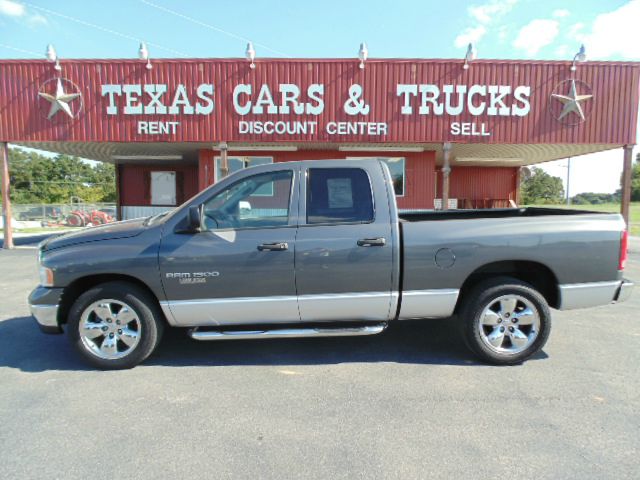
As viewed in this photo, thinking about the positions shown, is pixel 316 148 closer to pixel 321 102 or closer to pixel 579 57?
pixel 321 102

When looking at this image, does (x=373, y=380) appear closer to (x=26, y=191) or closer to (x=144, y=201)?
(x=144, y=201)

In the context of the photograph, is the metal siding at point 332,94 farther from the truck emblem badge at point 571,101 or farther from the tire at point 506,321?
the tire at point 506,321

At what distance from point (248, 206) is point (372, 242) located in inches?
49.1

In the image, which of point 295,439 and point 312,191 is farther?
point 312,191

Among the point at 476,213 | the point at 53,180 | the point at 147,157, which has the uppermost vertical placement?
the point at 53,180

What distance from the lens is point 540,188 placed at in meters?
72.9

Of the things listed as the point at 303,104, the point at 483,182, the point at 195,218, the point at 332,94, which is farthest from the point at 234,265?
the point at 483,182

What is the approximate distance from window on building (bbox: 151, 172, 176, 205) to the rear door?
16363mm

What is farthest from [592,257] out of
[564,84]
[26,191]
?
[26,191]

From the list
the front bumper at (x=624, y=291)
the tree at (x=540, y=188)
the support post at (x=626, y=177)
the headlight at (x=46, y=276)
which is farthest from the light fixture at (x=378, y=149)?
the tree at (x=540, y=188)

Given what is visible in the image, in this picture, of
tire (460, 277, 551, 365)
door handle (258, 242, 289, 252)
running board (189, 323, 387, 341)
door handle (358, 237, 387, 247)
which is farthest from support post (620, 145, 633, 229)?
door handle (258, 242, 289, 252)

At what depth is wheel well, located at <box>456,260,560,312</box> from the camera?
3664 millimetres

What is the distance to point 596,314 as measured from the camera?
5160 mm

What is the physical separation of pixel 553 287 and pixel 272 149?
11322mm
